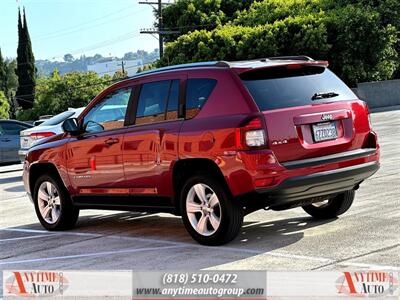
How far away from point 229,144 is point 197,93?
0.89 meters

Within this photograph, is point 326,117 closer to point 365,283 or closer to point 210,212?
point 210,212

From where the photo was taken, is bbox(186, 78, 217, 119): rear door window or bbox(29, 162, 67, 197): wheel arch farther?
bbox(29, 162, 67, 197): wheel arch

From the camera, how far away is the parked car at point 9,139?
20.8 m

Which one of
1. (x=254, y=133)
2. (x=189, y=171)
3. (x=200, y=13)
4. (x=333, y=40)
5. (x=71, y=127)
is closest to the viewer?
(x=254, y=133)

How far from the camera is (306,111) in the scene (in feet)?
23.7

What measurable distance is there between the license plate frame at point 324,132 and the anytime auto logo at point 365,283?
8.93ft

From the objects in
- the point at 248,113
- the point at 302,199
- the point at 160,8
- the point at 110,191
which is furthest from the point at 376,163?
the point at 160,8

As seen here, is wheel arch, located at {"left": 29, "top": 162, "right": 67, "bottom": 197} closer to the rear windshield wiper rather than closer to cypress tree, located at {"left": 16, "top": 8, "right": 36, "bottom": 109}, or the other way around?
the rear windshield wiper

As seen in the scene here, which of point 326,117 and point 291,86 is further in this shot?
point 291,86

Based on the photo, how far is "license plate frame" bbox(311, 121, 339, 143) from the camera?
726 cm

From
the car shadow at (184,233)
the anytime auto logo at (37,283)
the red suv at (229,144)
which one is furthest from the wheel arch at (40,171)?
the anytime auto logo at (37,283)

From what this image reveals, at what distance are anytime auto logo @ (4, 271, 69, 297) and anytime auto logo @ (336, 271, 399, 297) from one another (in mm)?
1907

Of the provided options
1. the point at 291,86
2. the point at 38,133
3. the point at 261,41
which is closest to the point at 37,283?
the point at 291,86

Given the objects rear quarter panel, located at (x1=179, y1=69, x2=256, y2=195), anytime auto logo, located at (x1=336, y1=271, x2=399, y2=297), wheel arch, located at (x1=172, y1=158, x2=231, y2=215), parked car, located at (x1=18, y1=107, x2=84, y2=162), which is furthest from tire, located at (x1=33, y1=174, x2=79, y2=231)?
parked car, located at (x1=18, y1=107, x2=84, y2=162)
